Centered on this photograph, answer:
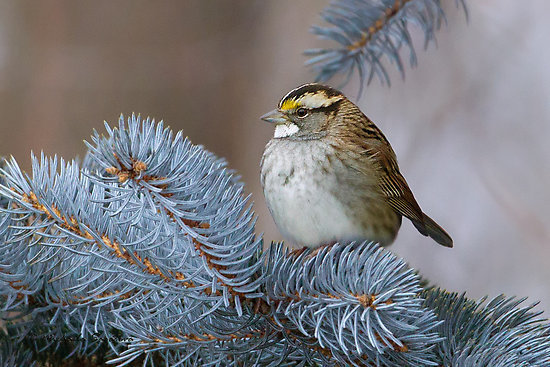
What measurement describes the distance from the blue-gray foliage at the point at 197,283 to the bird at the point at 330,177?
0.62m

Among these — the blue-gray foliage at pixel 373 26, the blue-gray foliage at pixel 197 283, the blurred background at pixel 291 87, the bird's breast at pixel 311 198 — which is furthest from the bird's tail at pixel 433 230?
the blurred background at pixel 291 87

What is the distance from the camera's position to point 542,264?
4.96 m

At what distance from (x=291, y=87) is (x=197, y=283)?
145 inches

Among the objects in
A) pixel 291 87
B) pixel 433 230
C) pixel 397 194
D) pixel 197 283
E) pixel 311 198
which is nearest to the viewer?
pixel 197 283

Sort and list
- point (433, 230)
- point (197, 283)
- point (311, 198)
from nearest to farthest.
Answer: point (197, 283) < point (311, 198) < point (433, 230)

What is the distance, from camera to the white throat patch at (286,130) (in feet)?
7.43

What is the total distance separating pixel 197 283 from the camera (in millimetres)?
1223

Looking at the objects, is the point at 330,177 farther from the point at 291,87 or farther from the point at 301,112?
the point at 291,87

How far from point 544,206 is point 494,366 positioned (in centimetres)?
399

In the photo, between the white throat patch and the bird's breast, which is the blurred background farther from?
the bird's breast

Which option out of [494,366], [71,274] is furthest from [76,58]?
[494,366]

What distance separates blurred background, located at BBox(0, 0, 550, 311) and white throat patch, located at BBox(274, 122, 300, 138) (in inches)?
71.8

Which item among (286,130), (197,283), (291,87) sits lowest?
(197,283)

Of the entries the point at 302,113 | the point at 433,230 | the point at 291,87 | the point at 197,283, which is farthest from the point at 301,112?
the point at 291,87
